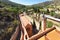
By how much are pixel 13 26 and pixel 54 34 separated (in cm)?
493

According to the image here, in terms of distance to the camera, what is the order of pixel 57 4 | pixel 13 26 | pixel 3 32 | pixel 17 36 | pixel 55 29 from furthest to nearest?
1. pixel 57 4
2. pixel 13 26
3. pixel 3 32
4. pixel 17 36
5. pixel 55 29

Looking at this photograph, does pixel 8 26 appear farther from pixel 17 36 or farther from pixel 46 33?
pixel 46 33

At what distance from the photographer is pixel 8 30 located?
25.7 feet

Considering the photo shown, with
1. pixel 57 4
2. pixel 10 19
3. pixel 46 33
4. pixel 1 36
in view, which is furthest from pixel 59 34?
pixel 57 4

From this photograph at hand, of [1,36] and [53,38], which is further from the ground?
[53,38]

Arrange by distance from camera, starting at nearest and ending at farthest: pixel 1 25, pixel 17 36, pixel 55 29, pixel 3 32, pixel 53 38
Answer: pixel 53 38
pixel 55 29
pixel 17 36
pixel 3 32
pixel 1 25

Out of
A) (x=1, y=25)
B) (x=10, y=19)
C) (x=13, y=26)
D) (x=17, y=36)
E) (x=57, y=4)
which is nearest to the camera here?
(x=17, y=36)

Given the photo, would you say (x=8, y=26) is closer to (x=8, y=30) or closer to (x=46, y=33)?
(x=8, y=30)

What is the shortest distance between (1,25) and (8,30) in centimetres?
65

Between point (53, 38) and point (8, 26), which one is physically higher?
point (53, 38)

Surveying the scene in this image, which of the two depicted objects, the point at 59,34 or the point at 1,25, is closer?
the point at 59,34

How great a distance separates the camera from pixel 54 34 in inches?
164

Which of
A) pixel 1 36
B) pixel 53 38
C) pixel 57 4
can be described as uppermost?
pixel 53 38

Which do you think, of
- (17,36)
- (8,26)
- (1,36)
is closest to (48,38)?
(17,36)
